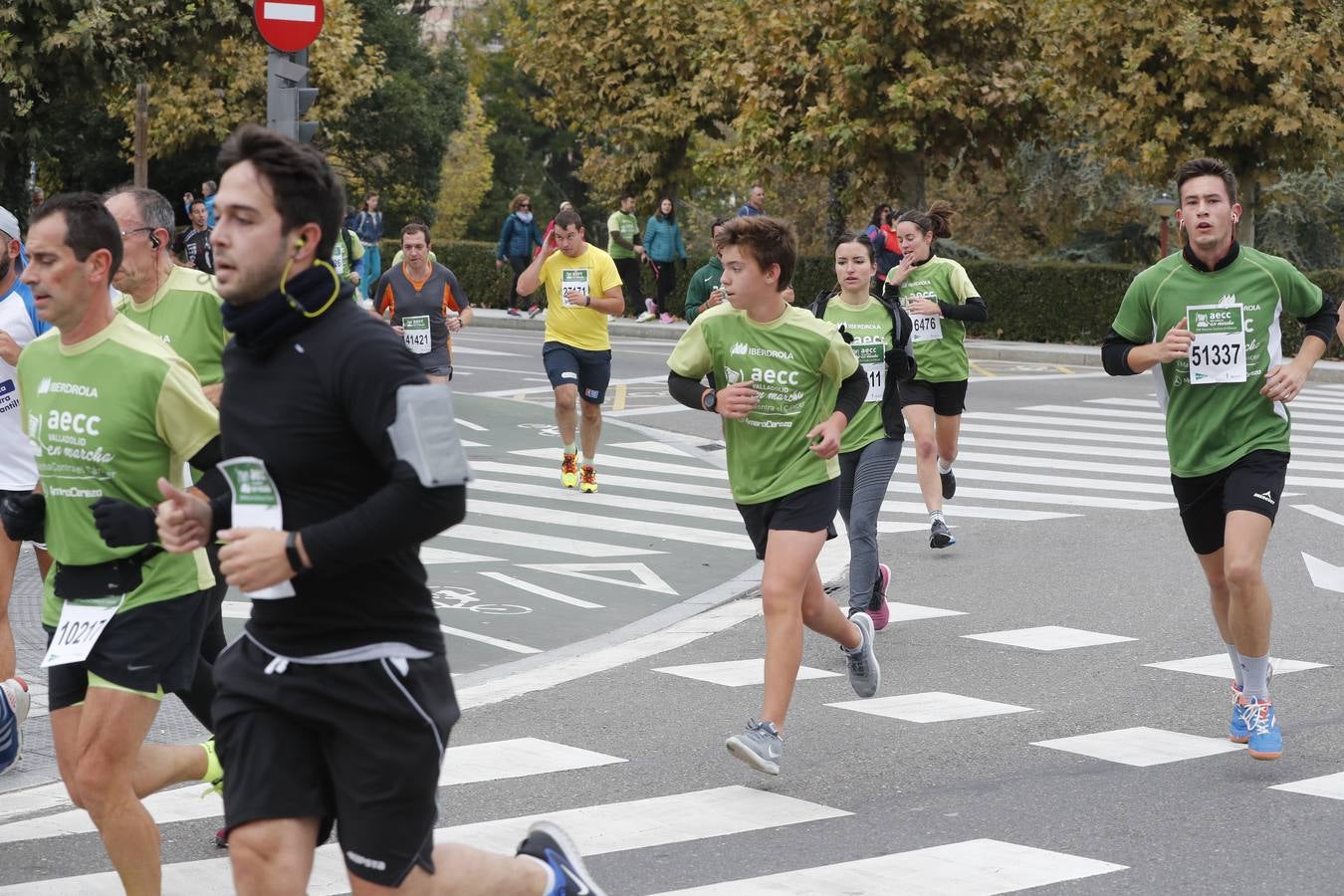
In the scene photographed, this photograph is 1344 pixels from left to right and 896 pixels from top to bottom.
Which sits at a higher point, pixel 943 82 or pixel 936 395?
pixel 943 82

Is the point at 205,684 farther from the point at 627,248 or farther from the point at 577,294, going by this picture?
the point at 627,248

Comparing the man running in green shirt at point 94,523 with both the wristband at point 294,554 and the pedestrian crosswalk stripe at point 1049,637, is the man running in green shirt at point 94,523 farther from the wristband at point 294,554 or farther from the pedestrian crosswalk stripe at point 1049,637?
the pedestrian crosswalk stripe at point 1049,637

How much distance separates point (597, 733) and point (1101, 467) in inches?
360

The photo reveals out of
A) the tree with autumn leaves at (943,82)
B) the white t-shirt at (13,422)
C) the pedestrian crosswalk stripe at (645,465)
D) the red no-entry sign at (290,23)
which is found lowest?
the pedestrian crosswalk stripe at (645,465)

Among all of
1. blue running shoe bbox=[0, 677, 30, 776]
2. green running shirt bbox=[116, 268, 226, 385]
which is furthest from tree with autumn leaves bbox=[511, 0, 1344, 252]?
blue running shoe bbox=[0, 677, 30, 776]

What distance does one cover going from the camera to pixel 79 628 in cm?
469

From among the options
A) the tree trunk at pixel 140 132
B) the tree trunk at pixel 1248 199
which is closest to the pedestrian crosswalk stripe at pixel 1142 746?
the tree trunk at pixel 1248 199

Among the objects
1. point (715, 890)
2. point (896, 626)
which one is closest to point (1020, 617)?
point (896, 626)

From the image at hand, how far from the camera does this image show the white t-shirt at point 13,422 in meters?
6.57

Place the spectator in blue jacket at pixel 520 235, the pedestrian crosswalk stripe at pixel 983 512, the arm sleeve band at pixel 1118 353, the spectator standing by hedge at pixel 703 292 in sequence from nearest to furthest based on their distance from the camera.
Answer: the arm sleeve band at pixel 1118 353, the spectator standing by hedge at pixel 703 292, the pedestrian crosswalk stripe at pixel 983 512, the spectator in blue jacket at pixel 520 235

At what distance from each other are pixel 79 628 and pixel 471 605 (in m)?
5.37

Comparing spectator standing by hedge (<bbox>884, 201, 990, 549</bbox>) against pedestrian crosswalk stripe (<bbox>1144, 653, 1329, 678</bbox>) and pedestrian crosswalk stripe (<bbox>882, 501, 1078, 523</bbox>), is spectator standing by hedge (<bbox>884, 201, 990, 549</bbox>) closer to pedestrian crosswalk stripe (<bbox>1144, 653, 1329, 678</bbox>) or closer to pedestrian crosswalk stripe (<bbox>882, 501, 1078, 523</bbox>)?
pedestrian crosswalk stripe (<bbox>882, 501, 1078, 523</bbox>)

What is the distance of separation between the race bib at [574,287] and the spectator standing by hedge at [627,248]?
57.1 feet

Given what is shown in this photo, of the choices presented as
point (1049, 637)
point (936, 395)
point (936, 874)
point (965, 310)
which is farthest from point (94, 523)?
point (936, 395)
